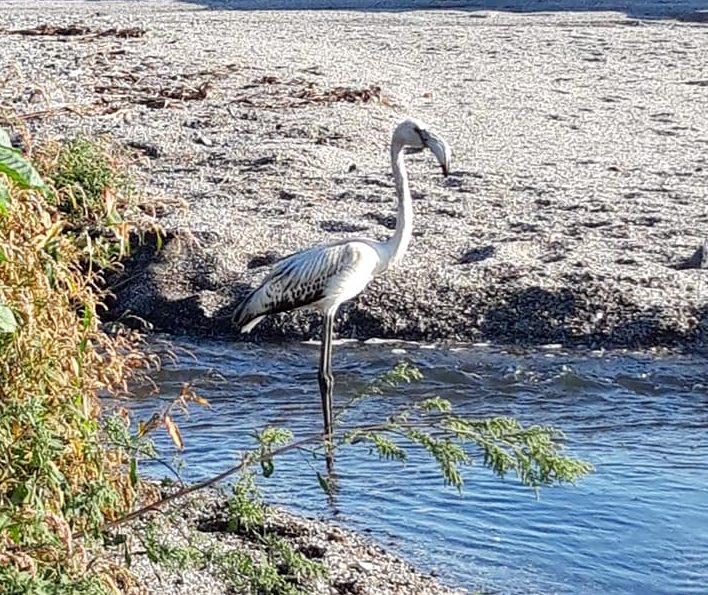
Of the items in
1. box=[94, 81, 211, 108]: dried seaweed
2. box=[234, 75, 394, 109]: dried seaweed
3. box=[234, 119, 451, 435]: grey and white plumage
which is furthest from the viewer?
box=[234, 75, 394, 109]: dried seaweed

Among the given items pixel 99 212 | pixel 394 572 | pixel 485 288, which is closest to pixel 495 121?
pixel 485 288

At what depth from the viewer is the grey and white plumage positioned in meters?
8.26

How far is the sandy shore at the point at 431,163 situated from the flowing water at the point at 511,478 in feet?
1.13

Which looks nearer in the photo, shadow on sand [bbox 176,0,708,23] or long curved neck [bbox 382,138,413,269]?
long curved neck [bbox 382,138,413,269]

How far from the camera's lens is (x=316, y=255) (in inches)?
328

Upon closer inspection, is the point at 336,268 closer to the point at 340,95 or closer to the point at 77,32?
the point at 340,95

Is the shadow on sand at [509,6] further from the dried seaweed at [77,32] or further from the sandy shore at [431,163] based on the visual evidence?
the dried seaweed at [77,32]

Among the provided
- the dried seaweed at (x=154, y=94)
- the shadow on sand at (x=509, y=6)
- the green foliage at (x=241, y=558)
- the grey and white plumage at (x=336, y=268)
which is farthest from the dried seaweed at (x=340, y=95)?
the green foliage at (x=241, y=558)

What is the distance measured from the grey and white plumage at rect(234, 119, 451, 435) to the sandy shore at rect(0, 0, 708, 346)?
2.59ft

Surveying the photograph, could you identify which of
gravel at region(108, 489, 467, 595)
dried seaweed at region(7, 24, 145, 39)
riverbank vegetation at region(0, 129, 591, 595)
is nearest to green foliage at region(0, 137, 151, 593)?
riverbank vegetation at region(0, 129, 591, 595)

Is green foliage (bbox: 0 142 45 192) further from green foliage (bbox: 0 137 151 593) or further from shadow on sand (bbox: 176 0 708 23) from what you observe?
shadow on sand (bbox: 176 0 708 23)

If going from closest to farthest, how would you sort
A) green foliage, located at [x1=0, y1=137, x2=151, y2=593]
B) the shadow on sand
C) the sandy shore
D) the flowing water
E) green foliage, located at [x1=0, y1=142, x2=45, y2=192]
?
green foliage, located at [x1=0, y1=142, x2=45, y2=192] → green foliage, located at [x1=0, y1=137, x2=151, y2=593] → the flowing water → the sandy shore → the shadow on sand

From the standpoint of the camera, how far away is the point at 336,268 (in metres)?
8.25

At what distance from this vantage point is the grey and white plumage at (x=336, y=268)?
826 cm
